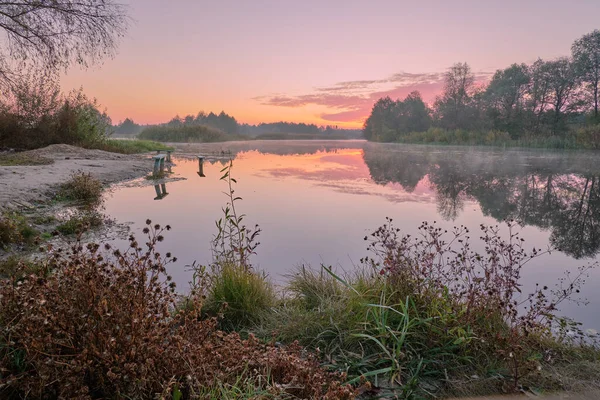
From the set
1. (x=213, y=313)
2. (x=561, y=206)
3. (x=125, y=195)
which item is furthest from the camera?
→ (x=125, y=195)

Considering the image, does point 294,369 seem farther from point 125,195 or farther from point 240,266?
point 125,195

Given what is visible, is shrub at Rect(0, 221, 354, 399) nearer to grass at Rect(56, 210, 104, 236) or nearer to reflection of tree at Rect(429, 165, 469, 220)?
grass at Rect(56, 210, 104, 236)

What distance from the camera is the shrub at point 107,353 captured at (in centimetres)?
172

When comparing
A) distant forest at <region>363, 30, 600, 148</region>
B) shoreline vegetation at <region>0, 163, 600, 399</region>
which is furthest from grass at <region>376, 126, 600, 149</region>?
shoreline vegetation at <region>0, 163, 600, 399</region>

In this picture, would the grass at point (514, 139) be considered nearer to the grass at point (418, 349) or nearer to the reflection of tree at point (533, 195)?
the reflection of tree at point (533, 195)

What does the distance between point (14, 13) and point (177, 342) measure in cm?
1097

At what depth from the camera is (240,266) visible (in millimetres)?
3977

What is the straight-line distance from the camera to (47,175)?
34.0 ft

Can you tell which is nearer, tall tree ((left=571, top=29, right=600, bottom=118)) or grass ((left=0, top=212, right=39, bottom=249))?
grass ((left=0, top=212, right=39, bottom=249))

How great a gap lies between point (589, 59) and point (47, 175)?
48407 mm

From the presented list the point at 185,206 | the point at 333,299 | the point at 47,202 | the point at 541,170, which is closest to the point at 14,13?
the point at 47,202

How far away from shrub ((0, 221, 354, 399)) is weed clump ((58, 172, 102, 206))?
7.81 m

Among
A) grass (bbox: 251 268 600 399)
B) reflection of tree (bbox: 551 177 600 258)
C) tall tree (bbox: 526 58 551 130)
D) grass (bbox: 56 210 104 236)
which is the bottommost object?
reflection of tree (bbox: 551 177 600 258)

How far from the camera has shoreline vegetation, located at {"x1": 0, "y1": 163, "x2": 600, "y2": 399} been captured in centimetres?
180
